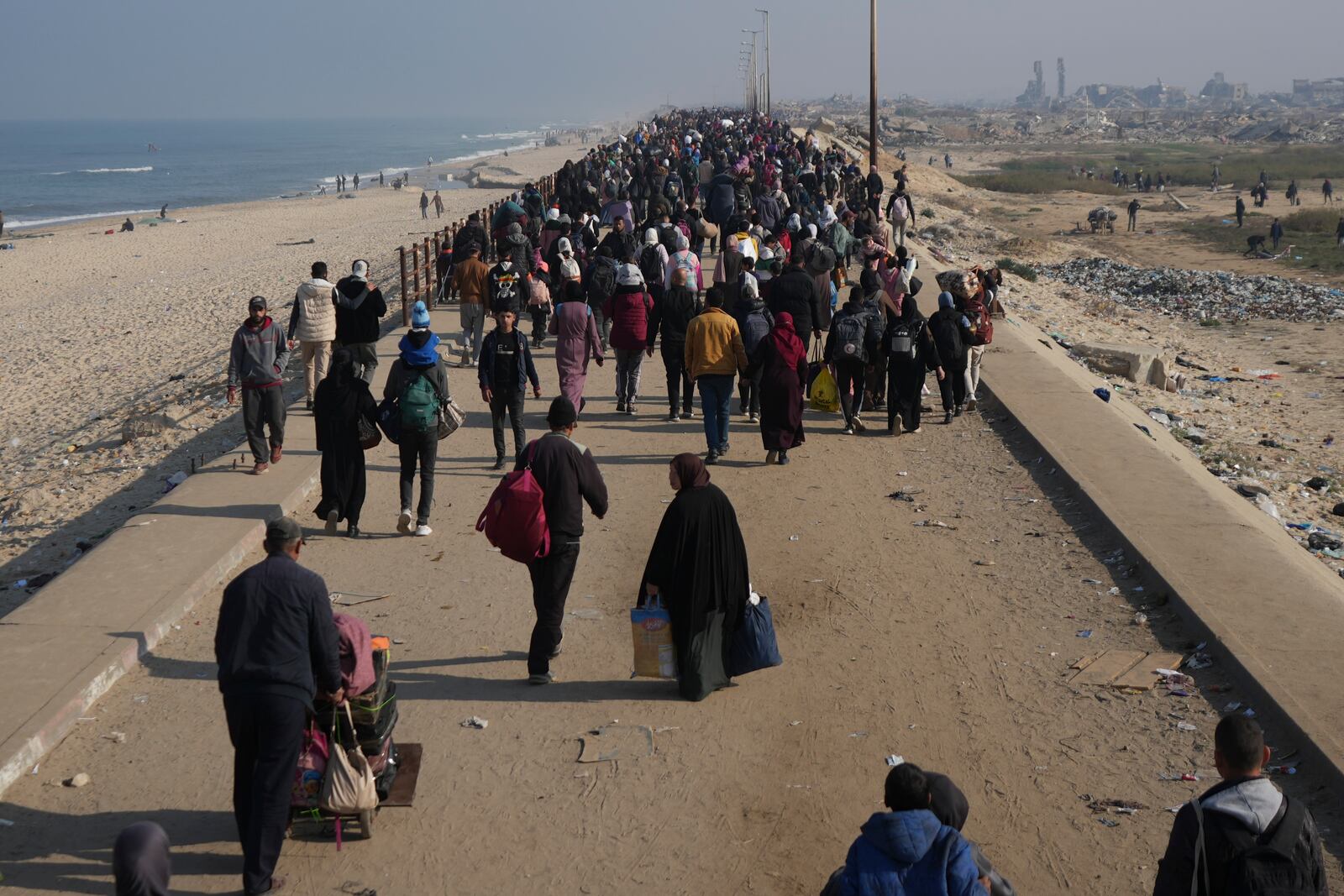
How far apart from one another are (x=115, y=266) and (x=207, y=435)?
77.3 ft

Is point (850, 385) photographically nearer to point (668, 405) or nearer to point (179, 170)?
point (668, 405)

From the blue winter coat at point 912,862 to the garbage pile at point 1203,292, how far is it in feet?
74.9

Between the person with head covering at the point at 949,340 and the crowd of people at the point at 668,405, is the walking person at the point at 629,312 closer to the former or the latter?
the crowd of people at the point at 668,405

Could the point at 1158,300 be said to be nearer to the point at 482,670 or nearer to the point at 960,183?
the point at 482,670

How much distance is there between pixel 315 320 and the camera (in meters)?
11.9

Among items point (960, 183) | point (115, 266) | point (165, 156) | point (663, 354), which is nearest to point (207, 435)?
point (663, 354)

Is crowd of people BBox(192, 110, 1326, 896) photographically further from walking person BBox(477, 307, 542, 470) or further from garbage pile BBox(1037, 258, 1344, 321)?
garbage pile BBox(1037, 258, 1344, 321)

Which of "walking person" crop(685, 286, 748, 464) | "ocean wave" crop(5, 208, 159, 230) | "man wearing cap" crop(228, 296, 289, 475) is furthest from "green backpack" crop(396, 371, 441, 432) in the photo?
"ocean wave" crop(5, 208, 159, 230)

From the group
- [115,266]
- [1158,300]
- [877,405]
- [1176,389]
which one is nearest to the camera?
[877,405]

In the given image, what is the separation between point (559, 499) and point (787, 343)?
4.38 m

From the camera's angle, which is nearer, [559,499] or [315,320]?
[559,499]

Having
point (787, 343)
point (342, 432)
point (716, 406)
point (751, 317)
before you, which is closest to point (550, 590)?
point (342, 432)

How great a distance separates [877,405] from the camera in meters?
13.0

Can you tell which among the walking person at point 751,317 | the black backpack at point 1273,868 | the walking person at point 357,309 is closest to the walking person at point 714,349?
the walking person at point 751,317
